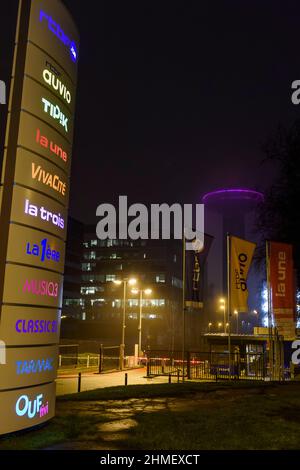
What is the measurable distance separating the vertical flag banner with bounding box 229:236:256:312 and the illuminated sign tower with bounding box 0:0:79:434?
14032 mm

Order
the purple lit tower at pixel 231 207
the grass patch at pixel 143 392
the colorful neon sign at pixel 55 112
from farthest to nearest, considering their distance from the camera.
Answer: the purple lit tower at pixel 231 207 → the grass patch at pixel 143 392 → the colorful neon sign at pixel 55 112

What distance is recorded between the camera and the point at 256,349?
30516mm

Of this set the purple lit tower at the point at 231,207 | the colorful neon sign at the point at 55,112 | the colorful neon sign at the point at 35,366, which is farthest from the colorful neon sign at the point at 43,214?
the purple lit tower at the point at 231,207

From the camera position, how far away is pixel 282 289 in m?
24.3

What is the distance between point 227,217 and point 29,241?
274ft

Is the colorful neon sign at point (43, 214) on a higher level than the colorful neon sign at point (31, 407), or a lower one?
higher

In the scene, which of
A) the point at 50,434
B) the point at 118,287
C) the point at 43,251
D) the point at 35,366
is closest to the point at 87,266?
the point at 118,287

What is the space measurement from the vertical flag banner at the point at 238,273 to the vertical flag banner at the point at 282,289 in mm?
1333

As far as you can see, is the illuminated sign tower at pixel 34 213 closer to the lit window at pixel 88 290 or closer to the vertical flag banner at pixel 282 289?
the vertical flag banner at pixel 282 289

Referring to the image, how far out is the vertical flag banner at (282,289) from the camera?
2400cm

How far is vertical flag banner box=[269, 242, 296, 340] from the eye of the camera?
24.0 metres

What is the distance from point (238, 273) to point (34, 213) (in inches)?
617

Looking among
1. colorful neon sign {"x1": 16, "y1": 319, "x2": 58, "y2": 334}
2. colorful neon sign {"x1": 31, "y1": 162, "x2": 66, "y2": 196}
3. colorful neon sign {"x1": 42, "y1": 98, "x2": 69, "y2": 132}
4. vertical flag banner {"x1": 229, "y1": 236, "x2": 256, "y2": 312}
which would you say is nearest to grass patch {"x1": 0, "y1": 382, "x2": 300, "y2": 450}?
colorful neon sign {"x1": 16, "y1": 319, "x2": 58, "y2": 334}

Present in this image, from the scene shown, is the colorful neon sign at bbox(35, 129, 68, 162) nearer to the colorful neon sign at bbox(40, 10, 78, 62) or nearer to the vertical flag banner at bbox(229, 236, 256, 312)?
the colorful neon sign at bbox(40, 10, 78, 62)
